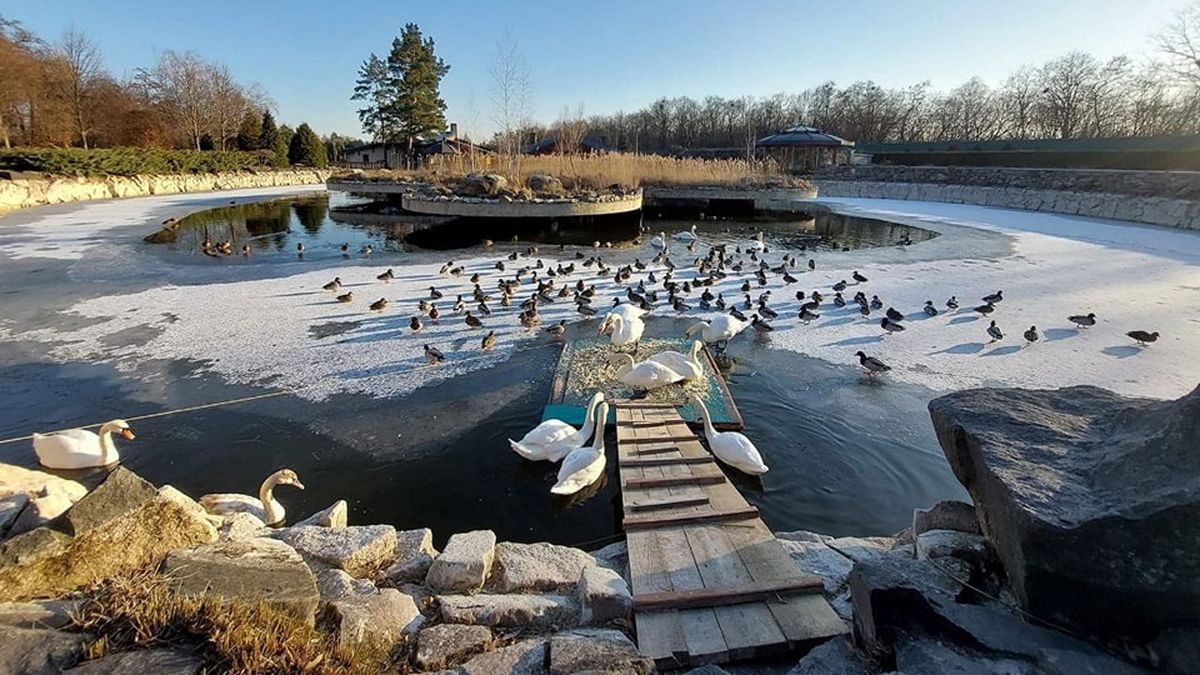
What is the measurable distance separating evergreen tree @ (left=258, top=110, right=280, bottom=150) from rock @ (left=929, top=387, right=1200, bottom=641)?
65705mm

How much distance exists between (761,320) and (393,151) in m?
51.5

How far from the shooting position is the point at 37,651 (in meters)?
2.12

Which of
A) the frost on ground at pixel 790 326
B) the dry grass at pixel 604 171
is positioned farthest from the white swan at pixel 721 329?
the dry grass at pixel 604 171

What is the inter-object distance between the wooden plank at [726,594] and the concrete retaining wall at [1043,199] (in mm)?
29419

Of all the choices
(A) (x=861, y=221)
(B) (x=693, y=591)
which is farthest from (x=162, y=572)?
(A) (x=861, y=221)

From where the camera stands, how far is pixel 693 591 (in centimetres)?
331

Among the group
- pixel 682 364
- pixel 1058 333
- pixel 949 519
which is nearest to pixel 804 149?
pixel 1058 333

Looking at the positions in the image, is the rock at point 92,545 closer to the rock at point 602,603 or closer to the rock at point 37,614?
the rock at point 37,614

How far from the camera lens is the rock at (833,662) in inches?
96.3

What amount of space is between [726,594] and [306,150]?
6371 cm

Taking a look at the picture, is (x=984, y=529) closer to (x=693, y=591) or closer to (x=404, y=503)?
(x=693, y=591)

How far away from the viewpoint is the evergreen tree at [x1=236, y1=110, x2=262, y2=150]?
2212 inches

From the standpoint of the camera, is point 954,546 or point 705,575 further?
point 705,575

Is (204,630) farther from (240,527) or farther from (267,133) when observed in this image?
(267,133)
